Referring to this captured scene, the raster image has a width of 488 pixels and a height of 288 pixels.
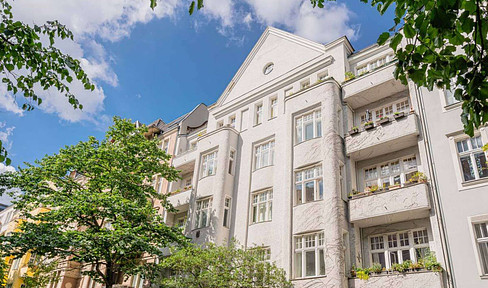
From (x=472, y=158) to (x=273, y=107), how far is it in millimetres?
12741

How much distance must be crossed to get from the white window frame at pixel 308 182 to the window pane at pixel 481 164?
21.9 feet

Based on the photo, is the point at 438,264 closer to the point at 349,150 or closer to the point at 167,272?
the point at 349,150

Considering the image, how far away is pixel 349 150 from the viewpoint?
19.2 meters

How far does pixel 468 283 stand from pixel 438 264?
110cm

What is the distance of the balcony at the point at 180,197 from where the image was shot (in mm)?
25675

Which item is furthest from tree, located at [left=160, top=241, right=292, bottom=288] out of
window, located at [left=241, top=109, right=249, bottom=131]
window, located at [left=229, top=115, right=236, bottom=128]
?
window, located at [left=229, top=115, right=236, bottom=128]

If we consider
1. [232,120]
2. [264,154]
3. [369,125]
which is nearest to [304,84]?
[264,154]

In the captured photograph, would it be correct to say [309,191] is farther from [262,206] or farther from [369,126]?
[369,126]

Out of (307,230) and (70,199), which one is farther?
(70,199)

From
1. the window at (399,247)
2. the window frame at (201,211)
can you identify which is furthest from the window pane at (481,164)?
the window frame at (201,211)

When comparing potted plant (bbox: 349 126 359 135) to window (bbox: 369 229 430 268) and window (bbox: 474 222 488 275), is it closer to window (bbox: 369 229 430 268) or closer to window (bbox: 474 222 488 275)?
window (bbox: 369 229 430 268)

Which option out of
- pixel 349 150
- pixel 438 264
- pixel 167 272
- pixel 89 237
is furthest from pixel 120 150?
pixel 438 264

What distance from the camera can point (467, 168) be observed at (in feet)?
49.7

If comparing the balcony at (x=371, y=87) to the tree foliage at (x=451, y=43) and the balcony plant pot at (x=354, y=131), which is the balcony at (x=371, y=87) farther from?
the tree foliage at (x=451, y=43)
